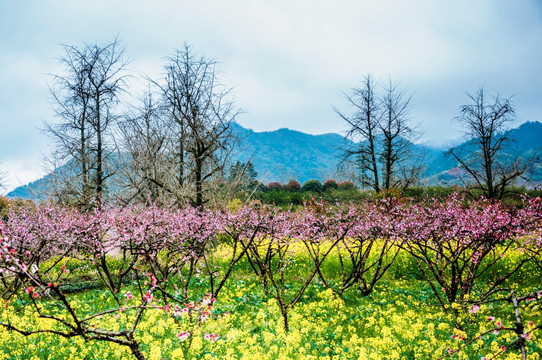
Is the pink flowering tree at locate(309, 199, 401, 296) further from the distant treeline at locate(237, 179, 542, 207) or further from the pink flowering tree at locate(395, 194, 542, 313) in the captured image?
the distant treeline at locate(237, 179, 542, 207)

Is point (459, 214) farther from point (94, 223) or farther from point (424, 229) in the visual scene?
point (94, 223)

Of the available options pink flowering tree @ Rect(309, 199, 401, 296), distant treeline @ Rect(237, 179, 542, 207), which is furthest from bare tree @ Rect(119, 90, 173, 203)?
pink flowering tree @ Rect(309, 199, 401, 296)

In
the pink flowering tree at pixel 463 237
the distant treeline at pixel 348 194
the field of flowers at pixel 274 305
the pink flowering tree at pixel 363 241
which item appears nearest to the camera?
the field of flowers at pixel 274 305

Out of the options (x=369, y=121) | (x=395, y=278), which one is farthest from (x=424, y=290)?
(x=369, y=121)

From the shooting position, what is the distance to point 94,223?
10.8 metres

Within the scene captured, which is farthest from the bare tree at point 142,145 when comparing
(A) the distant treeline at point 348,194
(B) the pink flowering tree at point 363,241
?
(B) the pink flowering tree at point 363,241

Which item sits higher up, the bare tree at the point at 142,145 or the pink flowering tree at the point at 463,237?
the bare tree at the point at 142,145

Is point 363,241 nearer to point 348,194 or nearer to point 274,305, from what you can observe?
point 274,305

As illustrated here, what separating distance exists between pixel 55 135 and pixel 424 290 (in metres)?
18.0

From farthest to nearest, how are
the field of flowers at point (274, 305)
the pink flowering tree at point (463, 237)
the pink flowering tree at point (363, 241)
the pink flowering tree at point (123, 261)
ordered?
the pink flowering tree at point (363, 241) < the pink flowering tree at point (463, 237) < the pink flowering tree at point (123, 261) < the field of flowers at point (274, 305)

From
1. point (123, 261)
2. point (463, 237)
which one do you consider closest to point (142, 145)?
point (123, 261)

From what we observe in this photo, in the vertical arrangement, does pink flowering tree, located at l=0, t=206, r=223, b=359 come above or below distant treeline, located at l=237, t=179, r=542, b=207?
below

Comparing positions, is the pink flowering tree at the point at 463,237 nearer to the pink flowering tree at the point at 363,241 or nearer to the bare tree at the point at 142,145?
the pink flowering tree at the point at 363,241

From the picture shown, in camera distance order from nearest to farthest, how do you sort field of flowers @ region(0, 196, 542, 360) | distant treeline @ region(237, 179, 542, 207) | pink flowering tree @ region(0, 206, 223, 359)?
field of flowers @ region(0, 196, 542, 360) < pink flowering tree @ region(0, 206, 223, 359) < distant treeline @ region(237, 179, 542, 207)
